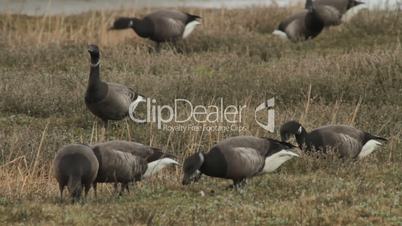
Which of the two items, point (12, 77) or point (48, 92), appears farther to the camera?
point (12, 77)

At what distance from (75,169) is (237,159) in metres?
2.04

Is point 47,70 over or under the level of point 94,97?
under

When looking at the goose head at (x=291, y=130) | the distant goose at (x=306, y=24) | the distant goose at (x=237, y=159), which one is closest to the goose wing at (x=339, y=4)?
the distant goose at (x=306, y=24)

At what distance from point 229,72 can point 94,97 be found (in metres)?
5.23

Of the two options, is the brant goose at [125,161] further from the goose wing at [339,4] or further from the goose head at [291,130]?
the goose wing at [339,4]

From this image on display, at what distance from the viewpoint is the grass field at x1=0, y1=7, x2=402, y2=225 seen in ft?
Result: 31.7

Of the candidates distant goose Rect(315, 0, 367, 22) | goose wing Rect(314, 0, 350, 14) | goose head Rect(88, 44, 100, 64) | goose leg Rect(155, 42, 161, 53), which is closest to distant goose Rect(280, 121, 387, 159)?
goose head Rect(88, 44, 100, 64)

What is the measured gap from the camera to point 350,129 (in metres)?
12.8

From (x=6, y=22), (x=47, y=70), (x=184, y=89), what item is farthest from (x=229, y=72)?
(x=6, y=22)

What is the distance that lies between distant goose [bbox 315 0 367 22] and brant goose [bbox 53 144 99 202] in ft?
48.4

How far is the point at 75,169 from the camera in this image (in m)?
10.2

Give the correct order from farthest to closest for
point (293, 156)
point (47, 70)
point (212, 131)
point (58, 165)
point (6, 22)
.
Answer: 1. point (6, 22)
2. point (47, 70)
3. point (212, 131)
4. point (293, 156)
5. point (58, 165)

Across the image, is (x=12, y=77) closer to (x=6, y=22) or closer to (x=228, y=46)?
(x=228, y=46)

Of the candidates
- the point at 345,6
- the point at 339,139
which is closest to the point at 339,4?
the point at 345,6
